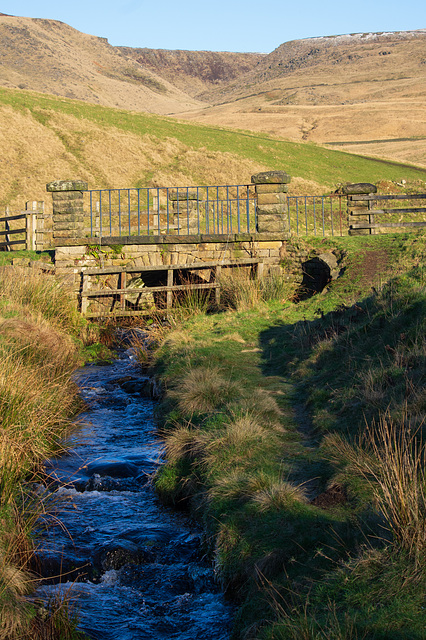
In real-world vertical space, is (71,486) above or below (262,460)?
below

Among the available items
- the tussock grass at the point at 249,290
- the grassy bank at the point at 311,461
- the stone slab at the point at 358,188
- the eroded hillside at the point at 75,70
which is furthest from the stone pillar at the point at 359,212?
the eroded hillside at the point at 75,70

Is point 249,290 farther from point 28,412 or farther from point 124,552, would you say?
point 124,552

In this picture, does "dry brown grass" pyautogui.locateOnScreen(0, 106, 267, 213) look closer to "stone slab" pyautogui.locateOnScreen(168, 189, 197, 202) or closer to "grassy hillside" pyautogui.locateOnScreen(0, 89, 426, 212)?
"grassy hillside" pyautogui.locateOnScreen(0, 89, 426, 212)

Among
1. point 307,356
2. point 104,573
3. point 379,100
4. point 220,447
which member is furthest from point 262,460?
A: point 379,100

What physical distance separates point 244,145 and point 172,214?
2758 centimetres

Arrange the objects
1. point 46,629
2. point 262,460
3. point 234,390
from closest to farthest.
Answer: point 46,629, point 262,460, point 234,390

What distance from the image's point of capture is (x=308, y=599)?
10.9 ft

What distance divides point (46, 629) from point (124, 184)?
3271 cm

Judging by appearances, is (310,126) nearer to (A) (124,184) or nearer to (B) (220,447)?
(A) (124,184)

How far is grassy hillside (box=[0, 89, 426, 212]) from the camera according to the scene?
3416 cm

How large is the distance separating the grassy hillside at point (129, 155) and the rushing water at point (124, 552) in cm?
2570

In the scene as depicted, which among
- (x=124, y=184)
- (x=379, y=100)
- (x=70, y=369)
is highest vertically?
(x=379, y=100)

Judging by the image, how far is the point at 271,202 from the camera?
48.1ft

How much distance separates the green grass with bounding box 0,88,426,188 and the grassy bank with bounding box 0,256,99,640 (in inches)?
1035
